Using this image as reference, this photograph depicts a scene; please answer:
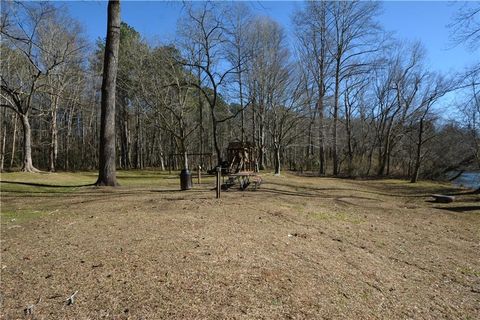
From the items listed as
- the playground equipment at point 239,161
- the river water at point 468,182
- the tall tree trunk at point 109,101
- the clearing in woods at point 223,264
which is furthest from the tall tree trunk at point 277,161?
the clearing in woods at point 223,264

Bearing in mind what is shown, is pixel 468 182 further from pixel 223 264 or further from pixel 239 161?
pixel 223 264

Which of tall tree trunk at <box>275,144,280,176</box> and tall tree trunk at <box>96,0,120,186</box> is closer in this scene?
tall tree trunk at <box>96,0,120,186</box>

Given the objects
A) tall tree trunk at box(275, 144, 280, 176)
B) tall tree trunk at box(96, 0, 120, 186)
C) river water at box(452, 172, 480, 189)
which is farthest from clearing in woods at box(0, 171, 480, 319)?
river water at box(452, 172, 480, 189)

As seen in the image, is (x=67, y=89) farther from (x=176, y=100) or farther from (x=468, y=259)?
(x=468, y=259)

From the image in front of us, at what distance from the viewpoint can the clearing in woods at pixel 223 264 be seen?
3.13m

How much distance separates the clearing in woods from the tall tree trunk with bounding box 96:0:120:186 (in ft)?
10.8

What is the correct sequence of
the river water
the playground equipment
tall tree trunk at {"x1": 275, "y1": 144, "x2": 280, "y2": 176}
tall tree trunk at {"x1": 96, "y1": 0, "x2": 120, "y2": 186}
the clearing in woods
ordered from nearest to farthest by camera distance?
the clearing in woods → tall tree trunk at {"x1": 96, "y1": 0, "x2": 120, "y2": 186} → the playground equipment → tall tree trunk at {"x1": 275, "y1": 144, "x2": 280, "y2": 176} → the river water

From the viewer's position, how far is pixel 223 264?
4035 mm

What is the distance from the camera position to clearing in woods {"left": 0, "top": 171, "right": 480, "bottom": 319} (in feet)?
10.3

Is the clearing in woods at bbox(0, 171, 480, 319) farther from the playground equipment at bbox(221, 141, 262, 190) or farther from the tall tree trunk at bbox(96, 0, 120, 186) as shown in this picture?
the playground equipment at bbox(221, 141, 262, 190)

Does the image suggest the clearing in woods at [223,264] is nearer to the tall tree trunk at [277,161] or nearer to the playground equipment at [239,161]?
the playground equipment at [239,161]

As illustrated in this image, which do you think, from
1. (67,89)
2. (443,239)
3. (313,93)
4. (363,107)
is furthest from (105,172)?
(363,107)

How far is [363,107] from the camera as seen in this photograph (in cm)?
3903

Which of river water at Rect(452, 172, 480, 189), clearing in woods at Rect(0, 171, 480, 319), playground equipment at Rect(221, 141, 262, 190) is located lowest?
river water at Rect(452, 172, 480, 189)
